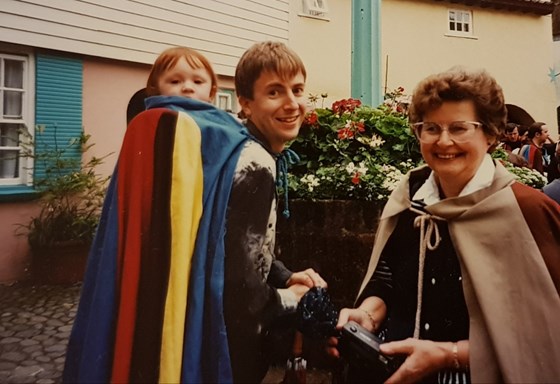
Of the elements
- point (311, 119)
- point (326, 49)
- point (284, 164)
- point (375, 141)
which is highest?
point (326, 49)

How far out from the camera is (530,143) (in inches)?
180

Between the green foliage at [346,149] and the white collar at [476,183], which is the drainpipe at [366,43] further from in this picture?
the white collar at [476,183]

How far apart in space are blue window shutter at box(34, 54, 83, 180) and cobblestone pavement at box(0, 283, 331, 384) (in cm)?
37

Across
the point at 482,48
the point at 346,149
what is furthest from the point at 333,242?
the point at 482,48

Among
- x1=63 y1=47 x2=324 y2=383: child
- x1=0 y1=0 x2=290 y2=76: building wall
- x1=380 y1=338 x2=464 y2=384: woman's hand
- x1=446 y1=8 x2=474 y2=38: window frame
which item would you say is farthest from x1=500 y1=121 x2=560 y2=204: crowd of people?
x1=446 y1=8 x2=474 y2=38: window frame

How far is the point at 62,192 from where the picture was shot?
1.36 metres

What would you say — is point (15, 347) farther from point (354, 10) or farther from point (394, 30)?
point (394, 30)

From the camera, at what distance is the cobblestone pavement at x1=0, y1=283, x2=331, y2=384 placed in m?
1.42

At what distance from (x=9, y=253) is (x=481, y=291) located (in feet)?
4.09

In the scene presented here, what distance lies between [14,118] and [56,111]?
12 cm

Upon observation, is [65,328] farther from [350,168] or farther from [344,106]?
[344,106]

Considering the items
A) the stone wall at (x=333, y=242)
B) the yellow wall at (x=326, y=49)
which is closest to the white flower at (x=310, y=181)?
the stone wall at (x=333, y=242)

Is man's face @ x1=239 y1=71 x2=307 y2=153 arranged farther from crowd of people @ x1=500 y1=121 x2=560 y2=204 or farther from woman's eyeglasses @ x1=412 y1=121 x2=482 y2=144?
crowd of people @ x1=500 y1=121 x2=560 y2=204

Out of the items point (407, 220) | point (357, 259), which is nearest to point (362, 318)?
point (407, 220)
